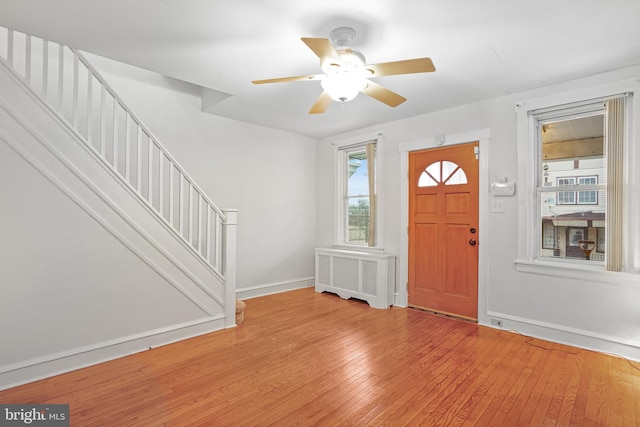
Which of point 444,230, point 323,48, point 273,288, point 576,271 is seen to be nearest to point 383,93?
point 323,48

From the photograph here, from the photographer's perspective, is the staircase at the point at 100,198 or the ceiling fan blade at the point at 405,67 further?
the staircase at the point at 100,198

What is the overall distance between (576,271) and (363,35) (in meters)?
2.92

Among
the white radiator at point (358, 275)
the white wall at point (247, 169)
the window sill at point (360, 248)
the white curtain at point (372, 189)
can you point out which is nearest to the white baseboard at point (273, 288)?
the white wall at point (247, 169)

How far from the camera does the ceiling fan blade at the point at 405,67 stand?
6.54 ft

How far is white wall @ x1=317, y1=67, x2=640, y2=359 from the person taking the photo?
283 centimetres

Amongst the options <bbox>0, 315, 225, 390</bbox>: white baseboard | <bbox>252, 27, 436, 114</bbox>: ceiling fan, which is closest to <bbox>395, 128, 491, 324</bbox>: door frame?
<bbox>252, 27, 436, 114</bbox>: ceiling fan

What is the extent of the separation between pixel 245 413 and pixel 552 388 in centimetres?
218

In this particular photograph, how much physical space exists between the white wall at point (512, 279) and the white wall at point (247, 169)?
63.8 inches

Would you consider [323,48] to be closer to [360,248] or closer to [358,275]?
[358,275]

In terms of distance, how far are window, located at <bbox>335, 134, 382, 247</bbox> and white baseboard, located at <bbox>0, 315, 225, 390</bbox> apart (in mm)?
2524

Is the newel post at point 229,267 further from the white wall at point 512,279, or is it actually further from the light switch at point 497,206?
the light switch at point 497,206

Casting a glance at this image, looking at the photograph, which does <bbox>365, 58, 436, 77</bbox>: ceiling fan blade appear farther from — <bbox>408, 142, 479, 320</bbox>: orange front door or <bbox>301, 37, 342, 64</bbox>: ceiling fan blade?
<bbox>408, 142, 479, 320</bbox>: orange front door

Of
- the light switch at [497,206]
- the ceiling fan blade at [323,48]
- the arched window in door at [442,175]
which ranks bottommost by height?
the light switch at [497,206]

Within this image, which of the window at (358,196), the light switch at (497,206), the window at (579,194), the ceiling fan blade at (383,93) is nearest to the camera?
the ceiling fan blade at (383,93)
